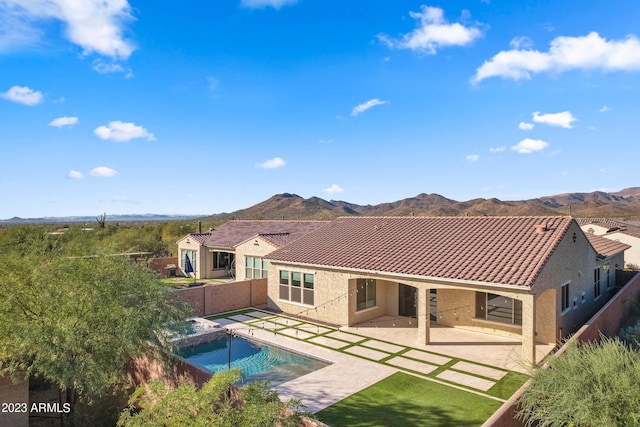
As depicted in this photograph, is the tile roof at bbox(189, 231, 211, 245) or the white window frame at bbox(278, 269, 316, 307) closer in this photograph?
the white window frame at bbox(278, 269, 316, 307)

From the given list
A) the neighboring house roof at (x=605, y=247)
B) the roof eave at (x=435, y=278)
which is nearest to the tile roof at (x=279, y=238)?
the roof eave at (x=435, y=278)

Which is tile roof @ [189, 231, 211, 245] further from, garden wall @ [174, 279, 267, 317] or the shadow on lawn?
the shadow on lawn

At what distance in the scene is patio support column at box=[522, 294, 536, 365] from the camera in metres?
14.5

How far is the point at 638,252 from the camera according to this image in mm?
37750

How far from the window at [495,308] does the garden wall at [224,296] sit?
1332cm

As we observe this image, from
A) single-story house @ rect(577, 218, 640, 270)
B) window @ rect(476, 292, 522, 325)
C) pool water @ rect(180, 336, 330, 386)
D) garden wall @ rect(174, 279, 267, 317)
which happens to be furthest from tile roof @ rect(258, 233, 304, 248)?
single-story house @ rect(577, 218, 640, 270)

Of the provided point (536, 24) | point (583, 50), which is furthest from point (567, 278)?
point (536, 24)

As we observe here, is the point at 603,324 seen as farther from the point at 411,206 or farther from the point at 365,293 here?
the point at 411,206

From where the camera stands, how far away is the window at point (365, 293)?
20.9 metres

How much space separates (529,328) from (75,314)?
1501 centimetres

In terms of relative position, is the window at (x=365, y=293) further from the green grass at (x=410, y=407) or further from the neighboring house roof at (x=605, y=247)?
the neighboring house roof at (x=605, y=247)

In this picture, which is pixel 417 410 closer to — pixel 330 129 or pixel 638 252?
pixel 330 129

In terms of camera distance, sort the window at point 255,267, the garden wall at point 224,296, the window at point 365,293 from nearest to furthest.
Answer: the window at point 365,293 < the garden wall at point 224,296 < the window at point 255,267

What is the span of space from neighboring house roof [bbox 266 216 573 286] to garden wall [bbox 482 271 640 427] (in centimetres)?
293
